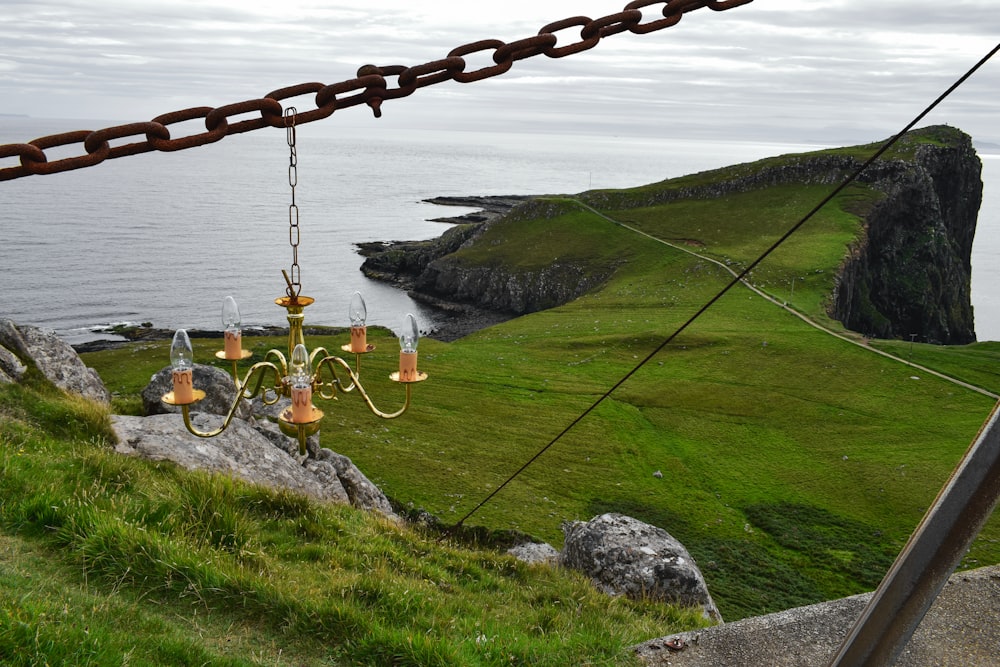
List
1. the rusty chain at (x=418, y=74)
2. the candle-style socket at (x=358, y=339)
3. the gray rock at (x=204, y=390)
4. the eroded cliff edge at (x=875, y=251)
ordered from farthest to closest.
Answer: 1. the eroded cliff edge at (x=875, y=251)
2. the gray rock at (x=204, y=390)
3. the candle-style socket at (x=358, y=339)
4. the rusty chain at (x=418, y=74)

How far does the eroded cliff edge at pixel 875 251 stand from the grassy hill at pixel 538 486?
54.5 ft

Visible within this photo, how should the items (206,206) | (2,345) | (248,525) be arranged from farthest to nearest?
(206,206)
(2,345)
(248,525)

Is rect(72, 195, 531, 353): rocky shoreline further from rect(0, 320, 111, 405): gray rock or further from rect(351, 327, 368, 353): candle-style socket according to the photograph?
rect(351, 327, 368, 353): candle-style socket

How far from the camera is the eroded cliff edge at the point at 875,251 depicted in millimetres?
82625

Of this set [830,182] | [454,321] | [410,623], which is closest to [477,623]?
[410,623]

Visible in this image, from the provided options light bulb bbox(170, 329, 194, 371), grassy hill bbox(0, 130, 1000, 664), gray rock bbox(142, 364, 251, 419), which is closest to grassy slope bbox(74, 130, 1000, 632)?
grassy hill bbox(0, 130, 1000, 664)

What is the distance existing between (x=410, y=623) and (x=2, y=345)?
15528mm

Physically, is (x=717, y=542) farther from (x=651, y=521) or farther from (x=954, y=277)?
(x=954, y=277)

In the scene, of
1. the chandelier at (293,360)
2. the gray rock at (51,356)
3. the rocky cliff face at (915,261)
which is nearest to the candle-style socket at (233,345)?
the chandelier at (293,360)

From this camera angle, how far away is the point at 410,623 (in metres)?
7.95

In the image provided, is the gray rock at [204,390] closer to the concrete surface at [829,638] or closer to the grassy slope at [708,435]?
the grassy slope at [708,435]

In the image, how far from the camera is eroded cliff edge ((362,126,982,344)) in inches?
3253

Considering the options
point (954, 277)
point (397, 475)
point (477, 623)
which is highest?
point (477, 623)

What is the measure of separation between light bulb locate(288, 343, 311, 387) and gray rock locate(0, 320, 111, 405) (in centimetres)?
1614
